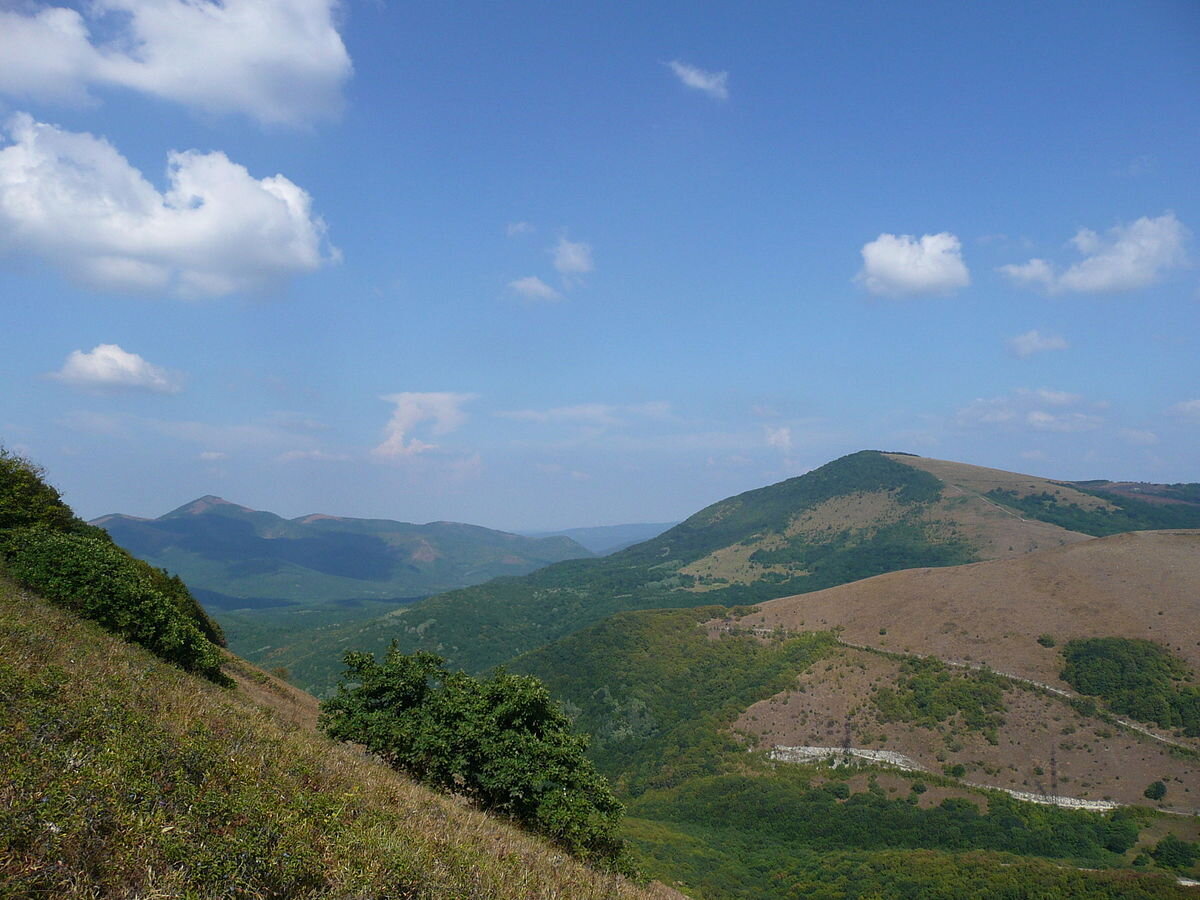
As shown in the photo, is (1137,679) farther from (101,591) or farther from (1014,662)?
(101,591)

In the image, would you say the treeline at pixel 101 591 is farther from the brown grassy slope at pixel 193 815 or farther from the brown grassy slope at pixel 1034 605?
the brown grassy slope at pixel 1034 605

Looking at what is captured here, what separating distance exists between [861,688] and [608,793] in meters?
94.2

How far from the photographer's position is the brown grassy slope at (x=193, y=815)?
5.63 meters

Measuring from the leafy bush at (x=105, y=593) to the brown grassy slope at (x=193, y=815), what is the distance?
9729 millimetres

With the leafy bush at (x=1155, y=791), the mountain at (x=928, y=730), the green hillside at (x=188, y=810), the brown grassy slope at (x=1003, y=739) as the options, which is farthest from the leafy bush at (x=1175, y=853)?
the green hillside at (x=188, y=810)

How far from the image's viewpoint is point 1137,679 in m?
84.1

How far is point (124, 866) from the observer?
18.7 feet

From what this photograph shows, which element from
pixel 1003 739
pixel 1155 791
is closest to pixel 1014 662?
pixel 1003 739

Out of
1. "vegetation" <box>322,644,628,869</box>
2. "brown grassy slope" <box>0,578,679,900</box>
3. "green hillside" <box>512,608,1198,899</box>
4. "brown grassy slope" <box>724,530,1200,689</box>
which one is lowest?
"green hillside" <box>512,608,1198,899</box>

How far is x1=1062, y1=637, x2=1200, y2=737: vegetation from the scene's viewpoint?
261 ft

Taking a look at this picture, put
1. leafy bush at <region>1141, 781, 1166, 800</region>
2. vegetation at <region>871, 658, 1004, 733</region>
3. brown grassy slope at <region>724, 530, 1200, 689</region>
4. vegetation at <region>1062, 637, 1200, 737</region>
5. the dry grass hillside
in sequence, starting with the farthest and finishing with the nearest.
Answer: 1. brown grassy slope at <region>724, 530, 1200, 689</region>
2. vegetation at <region>871, 658, 1004, 733</region>
3. vegetation at <region>1062, 637, 1200, 737</region>
4. the dry grass hillside
5. leafy bush at <region>1141, 781, 1166, 800</region>

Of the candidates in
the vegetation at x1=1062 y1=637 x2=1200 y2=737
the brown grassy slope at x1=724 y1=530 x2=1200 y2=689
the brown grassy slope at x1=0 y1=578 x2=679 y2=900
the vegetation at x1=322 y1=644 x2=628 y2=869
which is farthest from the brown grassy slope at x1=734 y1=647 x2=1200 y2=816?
the brown grassy slope at x1=0 y1=578 x2=679 y2=900

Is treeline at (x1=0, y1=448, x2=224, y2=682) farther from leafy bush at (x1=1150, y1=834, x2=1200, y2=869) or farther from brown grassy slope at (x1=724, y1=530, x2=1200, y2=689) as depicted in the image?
brown grassy slope at (x1=724, y1=530, x2=1200, y2=689)

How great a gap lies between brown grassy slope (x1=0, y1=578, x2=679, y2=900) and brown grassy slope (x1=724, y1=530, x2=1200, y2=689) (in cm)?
11299
